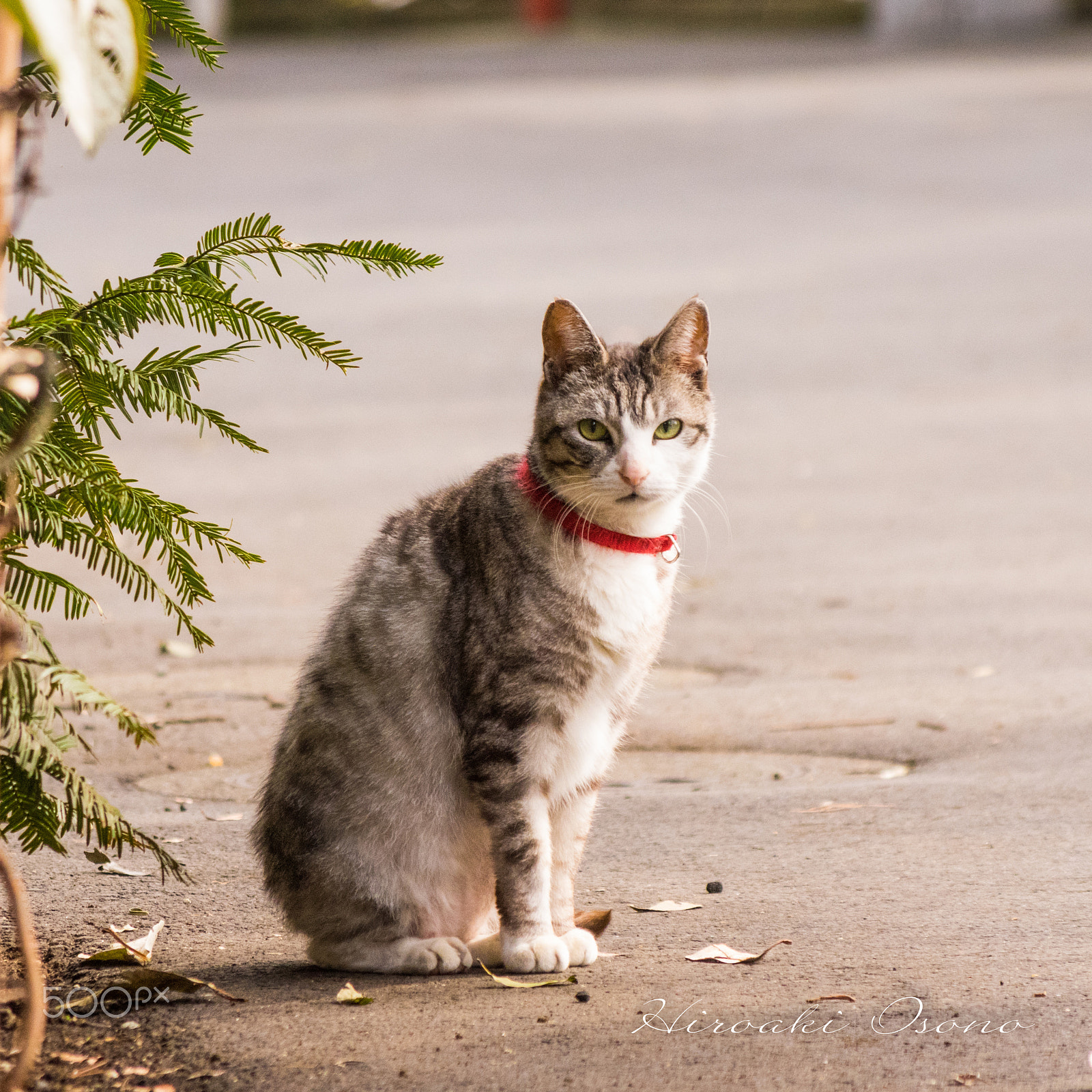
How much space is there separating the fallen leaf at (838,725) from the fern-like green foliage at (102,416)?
8.52ft

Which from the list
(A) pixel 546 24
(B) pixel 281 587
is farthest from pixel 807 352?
(A) pixel 546 24

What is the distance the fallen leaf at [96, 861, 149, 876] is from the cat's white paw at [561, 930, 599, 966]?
1.29 metres

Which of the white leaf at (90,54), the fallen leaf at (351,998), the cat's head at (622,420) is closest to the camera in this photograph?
the white leaf at (90,54)

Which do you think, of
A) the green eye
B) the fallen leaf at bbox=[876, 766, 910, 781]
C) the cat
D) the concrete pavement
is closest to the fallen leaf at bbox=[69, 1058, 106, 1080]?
the concrete pavement

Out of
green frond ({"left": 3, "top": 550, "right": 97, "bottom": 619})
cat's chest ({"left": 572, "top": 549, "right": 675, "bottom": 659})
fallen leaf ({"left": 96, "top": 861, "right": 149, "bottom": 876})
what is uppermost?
green frond ({"left": 3, "top": 550, "right": 97, "bottom": 619})

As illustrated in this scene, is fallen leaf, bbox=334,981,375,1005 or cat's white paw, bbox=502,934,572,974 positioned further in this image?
cat's white paw, bbox=502,934,572,974

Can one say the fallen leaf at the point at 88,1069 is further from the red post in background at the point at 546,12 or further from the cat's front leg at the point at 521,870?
the red post in background at the point at 546,12

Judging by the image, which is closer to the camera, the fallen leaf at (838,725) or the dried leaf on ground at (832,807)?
the dried leaf on ground at (832,807)

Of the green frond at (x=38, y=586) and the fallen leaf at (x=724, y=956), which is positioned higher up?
the green frond at (x=38, y=586)

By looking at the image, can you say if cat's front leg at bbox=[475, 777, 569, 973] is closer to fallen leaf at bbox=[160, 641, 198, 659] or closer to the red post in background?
fallen leaf at bbox=[160, 641, 198, 659]

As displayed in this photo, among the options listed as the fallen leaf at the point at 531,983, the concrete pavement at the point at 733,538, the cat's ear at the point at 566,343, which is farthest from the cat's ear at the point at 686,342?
the fallen leaf at the point at 531,983

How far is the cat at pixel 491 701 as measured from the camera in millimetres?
3586

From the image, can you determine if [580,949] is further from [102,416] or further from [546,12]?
[546,12]

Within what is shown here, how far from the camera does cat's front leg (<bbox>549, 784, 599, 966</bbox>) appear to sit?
3.76 metres
